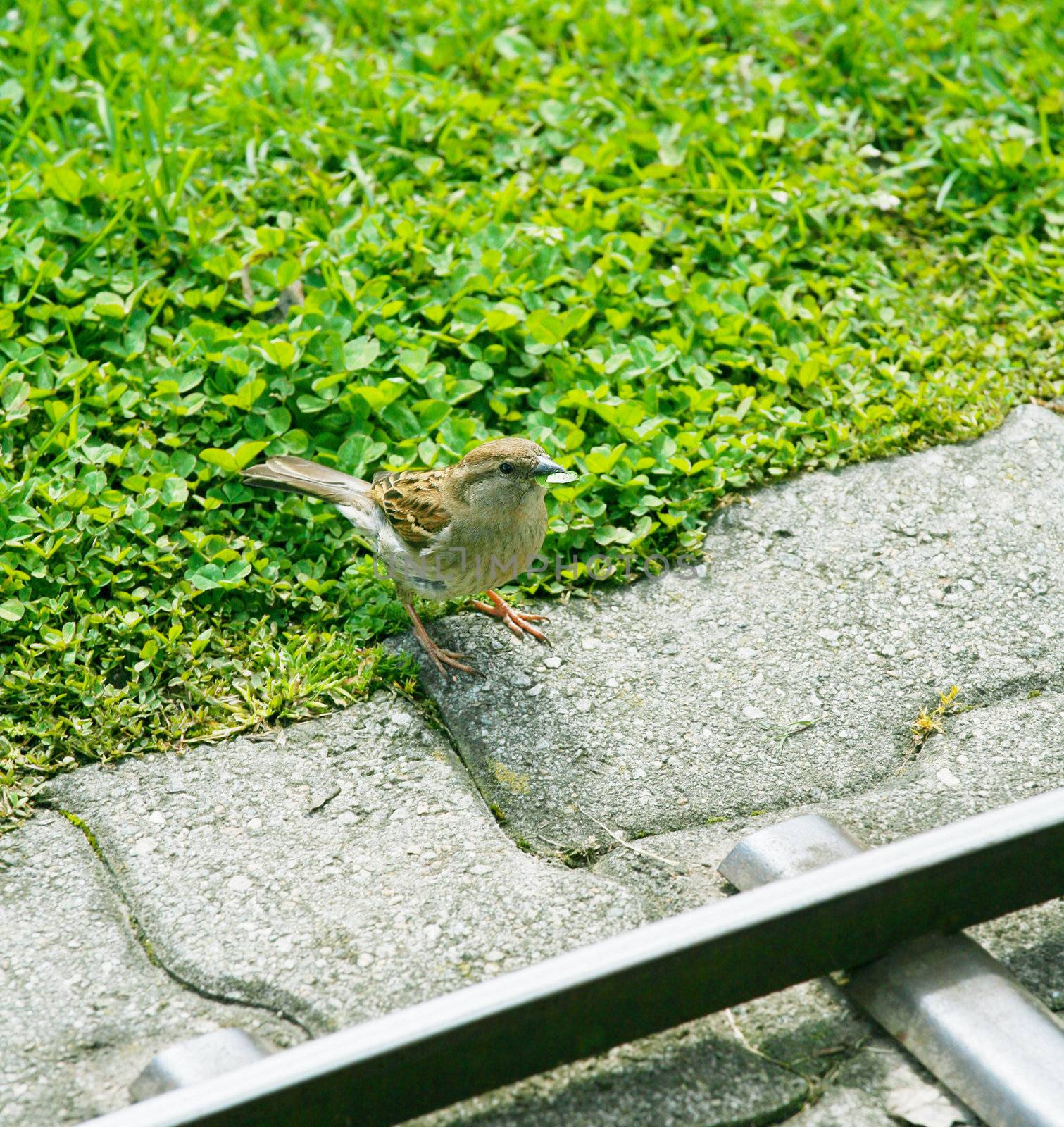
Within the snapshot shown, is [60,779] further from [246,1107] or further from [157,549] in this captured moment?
[246,1107]

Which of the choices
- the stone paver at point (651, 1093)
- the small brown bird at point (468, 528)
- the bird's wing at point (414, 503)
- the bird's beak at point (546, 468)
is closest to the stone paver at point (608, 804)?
the stone paver at point (651, 1093)

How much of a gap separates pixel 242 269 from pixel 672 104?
218 centimetres

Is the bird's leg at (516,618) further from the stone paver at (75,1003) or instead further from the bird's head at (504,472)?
the stone paver at (75,1003)

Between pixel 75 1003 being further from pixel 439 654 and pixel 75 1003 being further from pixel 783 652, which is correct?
pixel 783 652

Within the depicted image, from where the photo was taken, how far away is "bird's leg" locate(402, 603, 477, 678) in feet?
12.4

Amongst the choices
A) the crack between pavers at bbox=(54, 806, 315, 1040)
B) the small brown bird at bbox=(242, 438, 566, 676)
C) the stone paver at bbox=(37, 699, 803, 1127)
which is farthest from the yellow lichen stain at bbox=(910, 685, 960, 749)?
the crack between pavers at bbox=(54, 806, 315, 1040)

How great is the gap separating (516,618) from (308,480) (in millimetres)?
821

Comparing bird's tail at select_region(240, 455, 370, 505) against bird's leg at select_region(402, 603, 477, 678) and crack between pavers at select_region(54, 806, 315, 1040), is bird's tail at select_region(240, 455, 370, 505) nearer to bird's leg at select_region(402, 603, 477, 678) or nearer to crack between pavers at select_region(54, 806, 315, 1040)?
bird's leg at select_region(402, 603, 477, 678)

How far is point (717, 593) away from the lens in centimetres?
403

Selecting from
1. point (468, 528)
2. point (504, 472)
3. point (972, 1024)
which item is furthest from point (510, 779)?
point (972, 1024)

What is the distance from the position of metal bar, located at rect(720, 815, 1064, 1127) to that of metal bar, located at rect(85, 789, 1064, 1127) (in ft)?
0.20

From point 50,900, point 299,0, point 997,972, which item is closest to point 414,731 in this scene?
point 50,900

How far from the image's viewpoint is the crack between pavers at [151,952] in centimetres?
274

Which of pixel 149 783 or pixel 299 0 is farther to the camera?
pixel 299 0
